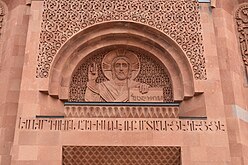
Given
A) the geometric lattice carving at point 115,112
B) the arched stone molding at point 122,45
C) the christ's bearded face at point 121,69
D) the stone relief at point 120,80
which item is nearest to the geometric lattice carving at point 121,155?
the geometric lattice carving at point 115,112

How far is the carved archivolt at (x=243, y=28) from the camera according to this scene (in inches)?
411

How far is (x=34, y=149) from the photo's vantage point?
819 centimetres

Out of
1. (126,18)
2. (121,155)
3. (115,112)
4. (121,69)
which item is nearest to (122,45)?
(121,69)

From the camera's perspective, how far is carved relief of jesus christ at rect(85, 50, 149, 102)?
998 centimetres

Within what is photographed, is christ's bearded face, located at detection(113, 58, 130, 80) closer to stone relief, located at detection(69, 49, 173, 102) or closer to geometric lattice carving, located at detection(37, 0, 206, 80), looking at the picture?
stone relief, located at detection(69, 49, 173, 102)

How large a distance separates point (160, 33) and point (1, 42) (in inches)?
201

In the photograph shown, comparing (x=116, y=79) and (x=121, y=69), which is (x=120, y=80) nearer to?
(x=116, y=79)

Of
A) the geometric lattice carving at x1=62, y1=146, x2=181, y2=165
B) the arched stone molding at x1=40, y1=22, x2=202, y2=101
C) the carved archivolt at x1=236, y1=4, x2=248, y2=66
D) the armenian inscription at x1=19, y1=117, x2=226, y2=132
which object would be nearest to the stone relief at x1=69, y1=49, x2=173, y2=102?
the arched stone molding at x1=40, y1=22, x2=202, y2=101

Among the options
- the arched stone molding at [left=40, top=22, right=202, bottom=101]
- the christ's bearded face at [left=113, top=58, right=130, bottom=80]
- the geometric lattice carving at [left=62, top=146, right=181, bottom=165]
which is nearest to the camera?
the geometric lattice carving at [left=62, top=146, right=181, bottom=165]

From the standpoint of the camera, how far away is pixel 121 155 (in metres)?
8.55

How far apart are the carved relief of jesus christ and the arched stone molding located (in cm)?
42

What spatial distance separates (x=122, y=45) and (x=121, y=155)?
364 cm

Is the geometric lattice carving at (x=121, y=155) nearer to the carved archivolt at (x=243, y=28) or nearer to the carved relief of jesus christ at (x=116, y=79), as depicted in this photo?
the carved relief of jesus christ at (x=116, y=79)

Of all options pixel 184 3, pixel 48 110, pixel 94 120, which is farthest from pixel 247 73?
pixel 48 110
